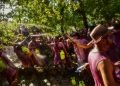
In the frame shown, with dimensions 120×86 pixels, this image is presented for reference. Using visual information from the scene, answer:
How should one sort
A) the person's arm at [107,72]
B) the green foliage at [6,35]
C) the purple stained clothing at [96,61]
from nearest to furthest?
the person's arm at [107,72] → the purple stained clothing at [96,61] → the green foliage at [6,35]

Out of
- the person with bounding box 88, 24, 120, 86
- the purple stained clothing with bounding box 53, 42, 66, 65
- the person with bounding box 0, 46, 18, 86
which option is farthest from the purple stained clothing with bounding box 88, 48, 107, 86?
the purple stained clothing with bounding box 53, 42, 66, 65

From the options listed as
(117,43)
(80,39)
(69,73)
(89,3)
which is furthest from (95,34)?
(89,3)

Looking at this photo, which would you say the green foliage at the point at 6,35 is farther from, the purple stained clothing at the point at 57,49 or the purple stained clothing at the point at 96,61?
the purple stained clothing at the point at 57,49

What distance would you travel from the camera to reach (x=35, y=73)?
15.2 m

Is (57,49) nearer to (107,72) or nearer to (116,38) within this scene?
(116,38)

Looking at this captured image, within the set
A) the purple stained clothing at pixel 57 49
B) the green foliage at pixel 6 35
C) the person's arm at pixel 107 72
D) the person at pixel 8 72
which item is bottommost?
the purple stained clothing at pixel 57 49

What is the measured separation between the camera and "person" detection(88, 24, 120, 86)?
15.8 ft

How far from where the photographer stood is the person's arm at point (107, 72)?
4789mm

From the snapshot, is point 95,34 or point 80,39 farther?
point 80,39

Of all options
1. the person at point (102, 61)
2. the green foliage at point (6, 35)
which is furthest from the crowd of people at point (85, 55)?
the green foliage at point (6, 35)

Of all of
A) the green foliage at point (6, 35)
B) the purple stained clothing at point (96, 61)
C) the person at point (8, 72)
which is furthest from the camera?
the person at point (8, 72)

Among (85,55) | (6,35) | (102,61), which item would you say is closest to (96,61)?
(102,61)

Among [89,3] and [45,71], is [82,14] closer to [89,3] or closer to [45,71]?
[89,3]

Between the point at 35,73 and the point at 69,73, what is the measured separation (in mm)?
1552
